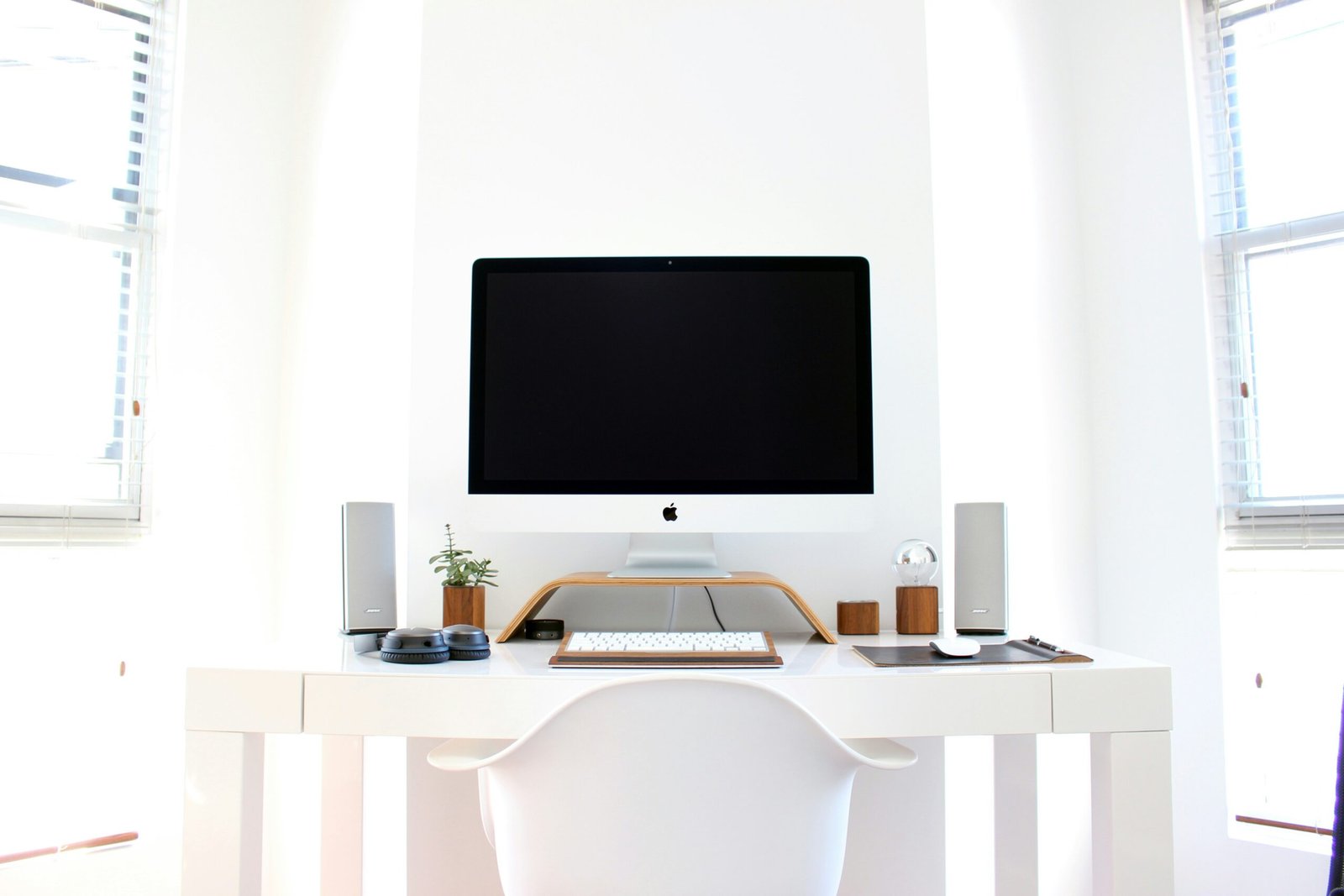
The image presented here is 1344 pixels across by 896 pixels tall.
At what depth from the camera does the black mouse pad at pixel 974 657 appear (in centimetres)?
144

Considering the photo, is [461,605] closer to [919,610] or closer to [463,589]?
[463,589]

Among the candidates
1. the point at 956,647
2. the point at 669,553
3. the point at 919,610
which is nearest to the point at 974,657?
the point at 956,647

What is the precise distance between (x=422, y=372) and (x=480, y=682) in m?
0.94

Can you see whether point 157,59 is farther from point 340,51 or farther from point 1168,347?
point 1168,347

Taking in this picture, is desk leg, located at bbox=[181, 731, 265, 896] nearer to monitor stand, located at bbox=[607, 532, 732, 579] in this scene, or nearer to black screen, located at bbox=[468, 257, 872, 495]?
black screen, located at bbox=[468, 257, 872, 495]

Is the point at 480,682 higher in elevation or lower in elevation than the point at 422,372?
lower

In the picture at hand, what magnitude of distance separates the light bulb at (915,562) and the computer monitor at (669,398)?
0.15 meters

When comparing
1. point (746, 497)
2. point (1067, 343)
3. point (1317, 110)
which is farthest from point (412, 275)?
point (1317, 110)

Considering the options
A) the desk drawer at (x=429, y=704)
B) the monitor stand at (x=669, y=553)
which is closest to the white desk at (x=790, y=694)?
the desk drawer at (x=429, y=704)

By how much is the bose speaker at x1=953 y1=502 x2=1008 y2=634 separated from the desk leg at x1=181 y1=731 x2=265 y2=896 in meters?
1.37

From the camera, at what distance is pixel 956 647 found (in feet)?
4.90

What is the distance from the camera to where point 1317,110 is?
6.93 feet

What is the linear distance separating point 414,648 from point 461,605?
0.41m

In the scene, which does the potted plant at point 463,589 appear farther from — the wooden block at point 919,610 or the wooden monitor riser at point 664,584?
the wooden block at point 919,610
